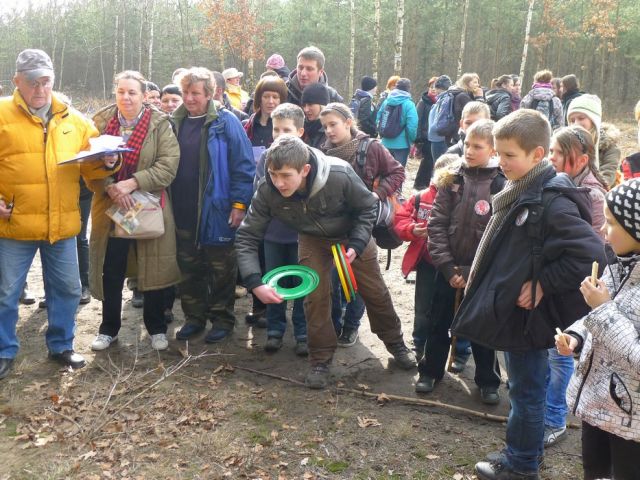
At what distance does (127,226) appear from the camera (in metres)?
5.00

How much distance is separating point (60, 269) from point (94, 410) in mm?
1273

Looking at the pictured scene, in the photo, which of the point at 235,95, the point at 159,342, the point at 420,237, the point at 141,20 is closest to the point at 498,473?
the point at 420,237

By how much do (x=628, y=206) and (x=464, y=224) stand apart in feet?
5.88

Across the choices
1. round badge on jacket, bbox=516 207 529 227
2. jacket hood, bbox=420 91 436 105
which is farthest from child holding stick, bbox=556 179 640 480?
jacket hood, bbox=420 91 436 105

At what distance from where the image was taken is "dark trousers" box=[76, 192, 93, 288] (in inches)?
243

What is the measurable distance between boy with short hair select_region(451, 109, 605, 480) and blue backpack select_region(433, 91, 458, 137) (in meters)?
6.94

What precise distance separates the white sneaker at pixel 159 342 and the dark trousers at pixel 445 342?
7.79ft

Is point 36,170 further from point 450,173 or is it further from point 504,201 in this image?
point 504,201

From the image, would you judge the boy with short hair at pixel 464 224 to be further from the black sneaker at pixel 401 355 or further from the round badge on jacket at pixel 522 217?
the round badge on jacket at pixel 522 217

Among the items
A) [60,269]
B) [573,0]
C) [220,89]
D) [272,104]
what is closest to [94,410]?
[60,269]

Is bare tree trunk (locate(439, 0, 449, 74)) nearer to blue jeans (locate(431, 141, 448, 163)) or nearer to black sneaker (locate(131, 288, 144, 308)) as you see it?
blue jeans (locate(431, 141, 448, 163))

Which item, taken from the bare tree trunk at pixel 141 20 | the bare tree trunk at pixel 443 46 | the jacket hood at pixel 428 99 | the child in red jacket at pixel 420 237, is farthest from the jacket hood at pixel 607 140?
the bare tree trunk at pixel 141 20

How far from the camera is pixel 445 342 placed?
4.61m

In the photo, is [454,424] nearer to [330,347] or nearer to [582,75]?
[330,347]
